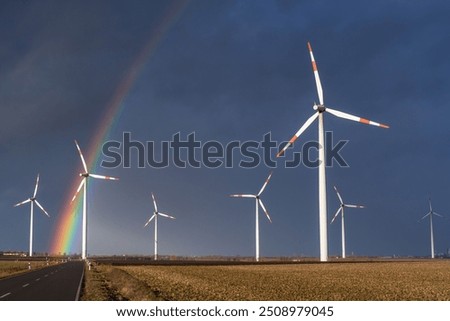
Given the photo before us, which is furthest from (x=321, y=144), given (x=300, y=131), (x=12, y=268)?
(x=12, y=268)

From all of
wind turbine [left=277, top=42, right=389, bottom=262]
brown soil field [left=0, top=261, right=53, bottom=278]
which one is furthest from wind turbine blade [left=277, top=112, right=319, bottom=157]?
brown soil field [left=0, top=261, right=53, bottom=278]

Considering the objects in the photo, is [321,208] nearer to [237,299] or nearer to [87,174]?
[237,299]

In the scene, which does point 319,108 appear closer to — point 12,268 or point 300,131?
point 300,131

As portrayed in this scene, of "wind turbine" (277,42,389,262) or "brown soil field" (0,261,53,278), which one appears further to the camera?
"wind turbine" (277,42,389,262)

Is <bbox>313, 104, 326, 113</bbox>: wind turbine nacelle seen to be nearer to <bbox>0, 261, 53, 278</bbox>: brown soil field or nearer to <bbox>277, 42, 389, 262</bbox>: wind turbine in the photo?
<bbox>277, 42, 389, 262</bbox>: wind turbine

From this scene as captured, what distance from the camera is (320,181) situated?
266 ft

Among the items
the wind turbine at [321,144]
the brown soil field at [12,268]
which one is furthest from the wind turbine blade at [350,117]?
the brown soil field at [12,268]

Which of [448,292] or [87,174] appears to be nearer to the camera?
[448,292]

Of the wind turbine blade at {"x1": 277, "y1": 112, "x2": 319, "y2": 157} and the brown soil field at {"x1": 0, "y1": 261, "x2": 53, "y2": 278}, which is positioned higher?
the wind turbine blade at {"x1": 277, "y1": 112, "x2": 319, "y2": 157}

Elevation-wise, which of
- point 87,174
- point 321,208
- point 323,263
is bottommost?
point 323,263
